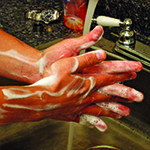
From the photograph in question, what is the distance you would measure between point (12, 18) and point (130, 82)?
0.65 meters

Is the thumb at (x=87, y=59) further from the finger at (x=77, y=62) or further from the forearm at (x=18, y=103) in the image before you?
the forearm at (x=18, y=103)

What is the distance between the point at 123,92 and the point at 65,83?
0.19 m

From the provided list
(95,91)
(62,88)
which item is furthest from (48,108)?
(95,91)

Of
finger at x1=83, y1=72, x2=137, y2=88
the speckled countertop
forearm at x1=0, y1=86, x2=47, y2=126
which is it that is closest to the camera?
forearm at x1=0, y1=86, x2=47, y2=126

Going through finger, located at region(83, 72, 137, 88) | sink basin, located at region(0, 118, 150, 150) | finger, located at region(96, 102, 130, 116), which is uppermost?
finger, located at region(83, 72, 137, 88)

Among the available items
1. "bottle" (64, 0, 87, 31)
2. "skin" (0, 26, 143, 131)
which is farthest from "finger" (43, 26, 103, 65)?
"bottle" (64, 0, 87, 31)

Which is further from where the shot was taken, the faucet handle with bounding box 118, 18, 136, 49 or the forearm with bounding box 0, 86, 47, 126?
the faucet handle with bounding box 118, 18, 136, 49

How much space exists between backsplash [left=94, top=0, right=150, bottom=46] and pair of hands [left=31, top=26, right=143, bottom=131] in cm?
25

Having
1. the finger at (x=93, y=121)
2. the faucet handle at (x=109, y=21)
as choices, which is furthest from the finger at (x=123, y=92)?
the faucet handle at (x=109, y=21)

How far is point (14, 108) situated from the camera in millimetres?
491

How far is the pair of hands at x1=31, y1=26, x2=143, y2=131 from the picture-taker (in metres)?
0.52

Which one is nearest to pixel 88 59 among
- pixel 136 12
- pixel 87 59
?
pixel 87 59

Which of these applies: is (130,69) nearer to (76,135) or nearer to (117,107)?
(117,107)

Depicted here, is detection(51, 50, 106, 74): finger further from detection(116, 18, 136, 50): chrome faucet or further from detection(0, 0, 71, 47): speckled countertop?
detection(0, 0, 71, 47): speckled countertop
